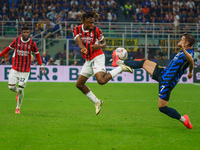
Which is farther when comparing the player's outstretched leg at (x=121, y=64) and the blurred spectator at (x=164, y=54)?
the blurred spectator at (x=164, y=54)

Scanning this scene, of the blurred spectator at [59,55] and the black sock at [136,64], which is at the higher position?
the black sock at [136,64]

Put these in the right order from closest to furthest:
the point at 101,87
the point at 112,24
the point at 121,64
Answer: the point at 121,64 → the point at 101,87 → the point at 112,24

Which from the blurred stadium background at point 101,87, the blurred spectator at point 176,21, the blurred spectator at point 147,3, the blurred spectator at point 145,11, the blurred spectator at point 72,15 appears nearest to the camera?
the blurred stadium background at point 101,87

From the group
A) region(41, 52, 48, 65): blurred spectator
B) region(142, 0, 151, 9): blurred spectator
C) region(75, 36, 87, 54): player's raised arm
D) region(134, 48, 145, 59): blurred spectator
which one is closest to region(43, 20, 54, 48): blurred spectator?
region(41, 52, 48, 65): blurred spectator

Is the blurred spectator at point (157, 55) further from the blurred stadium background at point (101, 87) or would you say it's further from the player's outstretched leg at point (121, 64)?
the player's outstretched leg at point (121, 64)

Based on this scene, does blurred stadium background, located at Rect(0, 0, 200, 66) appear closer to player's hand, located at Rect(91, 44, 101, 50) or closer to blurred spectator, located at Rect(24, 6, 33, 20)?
blurred spectator, located at Rect(24, 6, 33, 20)

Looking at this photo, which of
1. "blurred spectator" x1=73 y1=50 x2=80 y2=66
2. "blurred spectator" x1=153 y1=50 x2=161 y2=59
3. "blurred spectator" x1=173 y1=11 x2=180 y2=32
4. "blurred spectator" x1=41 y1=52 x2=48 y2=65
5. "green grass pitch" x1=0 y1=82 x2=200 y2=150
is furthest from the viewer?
"blurred spectator" x1=173 y1=11 x2=180 y2=32

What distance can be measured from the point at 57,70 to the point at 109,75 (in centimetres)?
1448

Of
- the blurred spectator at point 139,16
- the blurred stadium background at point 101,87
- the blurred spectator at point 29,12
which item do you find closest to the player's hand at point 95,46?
the blurred stadium background at point 101,87

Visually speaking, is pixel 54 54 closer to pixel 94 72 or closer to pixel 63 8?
pixel 63 8

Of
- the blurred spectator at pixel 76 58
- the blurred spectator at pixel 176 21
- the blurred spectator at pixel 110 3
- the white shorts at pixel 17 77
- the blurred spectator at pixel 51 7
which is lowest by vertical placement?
the blurred spectator at pixel 76 58

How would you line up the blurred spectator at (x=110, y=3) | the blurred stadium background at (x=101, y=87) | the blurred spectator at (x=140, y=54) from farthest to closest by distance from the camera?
1. the blurred spectator at (x=110, y=3)
2. the blurred spectator at (x=140, y=54)
3. the blurred stadium background at (x=101, y=87)

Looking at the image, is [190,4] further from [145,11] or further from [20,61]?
[20,61]

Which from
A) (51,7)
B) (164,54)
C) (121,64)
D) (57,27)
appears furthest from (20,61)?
(51,7)
